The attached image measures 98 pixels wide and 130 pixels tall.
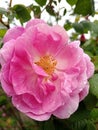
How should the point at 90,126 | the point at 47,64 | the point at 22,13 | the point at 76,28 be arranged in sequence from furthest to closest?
the point at 76,28 → the point at 22,13 → the point at 90,126 → the point at 47,64

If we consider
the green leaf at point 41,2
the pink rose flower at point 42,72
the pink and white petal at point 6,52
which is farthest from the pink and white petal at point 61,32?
the green leaf at point 41,2

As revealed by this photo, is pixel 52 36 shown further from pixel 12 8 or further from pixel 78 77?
pixel 12 8

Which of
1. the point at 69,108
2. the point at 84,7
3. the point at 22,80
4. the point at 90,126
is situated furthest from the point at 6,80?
the point at 84,7

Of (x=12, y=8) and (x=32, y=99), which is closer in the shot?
(x=32, y=99)

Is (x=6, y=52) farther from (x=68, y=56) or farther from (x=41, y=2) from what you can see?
(x=41, y=2)

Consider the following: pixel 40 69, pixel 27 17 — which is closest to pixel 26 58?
pixel 40 69
